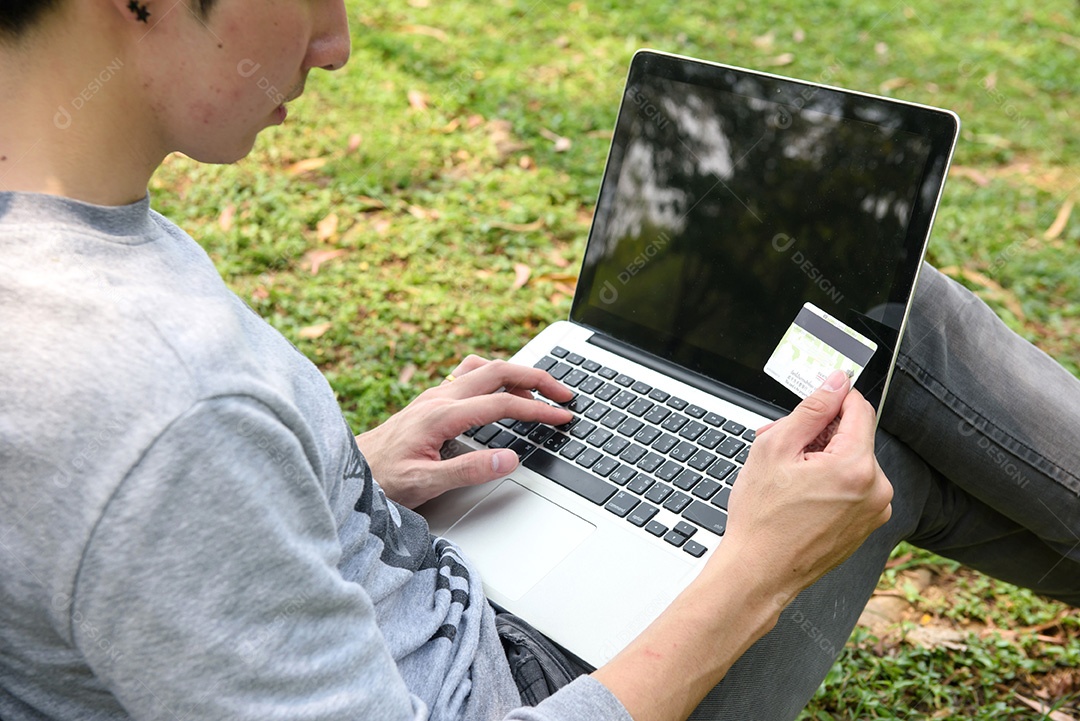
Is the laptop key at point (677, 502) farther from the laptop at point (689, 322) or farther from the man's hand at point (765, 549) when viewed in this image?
the man's hand at point (765, 549)

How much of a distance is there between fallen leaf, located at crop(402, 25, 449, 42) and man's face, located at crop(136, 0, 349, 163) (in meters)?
3.59

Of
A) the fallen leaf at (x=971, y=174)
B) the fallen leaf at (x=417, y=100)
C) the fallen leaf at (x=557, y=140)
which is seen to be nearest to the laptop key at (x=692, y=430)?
the fallen leaf at (x=557, y=140)

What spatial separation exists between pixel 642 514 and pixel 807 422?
1.00 ft

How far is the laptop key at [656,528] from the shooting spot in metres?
1.41

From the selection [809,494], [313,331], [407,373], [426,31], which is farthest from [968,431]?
[426,31]

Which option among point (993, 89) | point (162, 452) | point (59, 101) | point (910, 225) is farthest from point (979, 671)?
point (993, 89)

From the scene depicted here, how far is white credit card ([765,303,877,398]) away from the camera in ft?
4.73

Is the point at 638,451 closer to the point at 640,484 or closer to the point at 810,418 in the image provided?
the point at 640,484

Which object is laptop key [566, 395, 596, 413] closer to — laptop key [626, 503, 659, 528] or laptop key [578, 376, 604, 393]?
laptop key [578, 376, 604, 393]

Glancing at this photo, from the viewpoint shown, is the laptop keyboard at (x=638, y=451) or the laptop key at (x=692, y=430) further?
the laptop key at (x=692, y=430)

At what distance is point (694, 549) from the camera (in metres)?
1.38

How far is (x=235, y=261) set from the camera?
3.16 meters

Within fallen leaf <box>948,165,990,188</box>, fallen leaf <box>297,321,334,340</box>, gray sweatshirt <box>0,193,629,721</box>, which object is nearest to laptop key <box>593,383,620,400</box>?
gray sweatshirt <box>0,193,629,721</box>

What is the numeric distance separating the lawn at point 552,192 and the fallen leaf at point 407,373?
2 cm
